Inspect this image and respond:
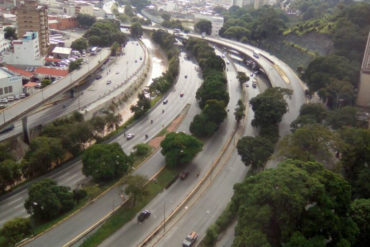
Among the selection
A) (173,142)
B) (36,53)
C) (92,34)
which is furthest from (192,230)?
(92,34)

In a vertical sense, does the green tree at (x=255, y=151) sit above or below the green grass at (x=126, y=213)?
above

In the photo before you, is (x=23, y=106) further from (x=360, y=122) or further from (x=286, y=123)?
(x=360, y=122)

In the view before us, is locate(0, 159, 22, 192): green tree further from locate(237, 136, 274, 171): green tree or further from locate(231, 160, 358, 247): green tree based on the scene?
locate(237, 136, 274, 171): green tree

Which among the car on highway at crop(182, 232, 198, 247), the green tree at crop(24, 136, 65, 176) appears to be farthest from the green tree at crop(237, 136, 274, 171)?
the green tree at crop(24, 136, 65, 176)

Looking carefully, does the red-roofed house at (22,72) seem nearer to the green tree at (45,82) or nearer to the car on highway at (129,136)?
the green tree at (45,82)

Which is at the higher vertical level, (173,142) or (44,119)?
(173,142)

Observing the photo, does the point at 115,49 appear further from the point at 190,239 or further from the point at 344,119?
the point at 190,239

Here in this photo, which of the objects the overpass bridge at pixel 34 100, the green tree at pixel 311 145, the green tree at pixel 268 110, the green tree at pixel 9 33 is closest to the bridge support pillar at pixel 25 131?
the overpass bridge at pixel 34 100

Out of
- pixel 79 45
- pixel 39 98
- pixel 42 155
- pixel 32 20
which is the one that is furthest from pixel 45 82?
pixel 42 155
